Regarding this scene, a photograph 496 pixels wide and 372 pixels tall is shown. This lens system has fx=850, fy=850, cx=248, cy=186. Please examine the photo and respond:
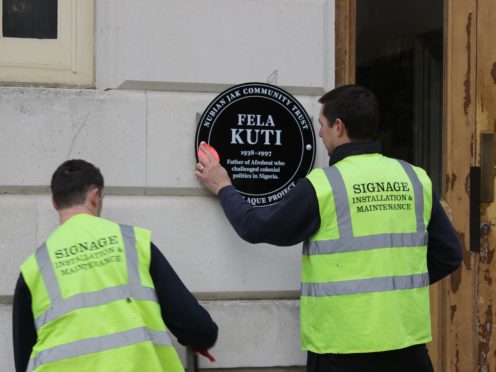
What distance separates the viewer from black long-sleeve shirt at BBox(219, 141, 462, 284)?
3.14 metres

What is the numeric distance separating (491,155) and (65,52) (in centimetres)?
212

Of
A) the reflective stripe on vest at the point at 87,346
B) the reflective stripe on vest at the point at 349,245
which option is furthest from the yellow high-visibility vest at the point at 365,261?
the reflective stripe on vest at the point at 87,346

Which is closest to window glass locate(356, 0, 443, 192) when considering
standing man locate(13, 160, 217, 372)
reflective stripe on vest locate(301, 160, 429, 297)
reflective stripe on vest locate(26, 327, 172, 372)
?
reflective stripe on vest locate(301, 160, 429, 297)

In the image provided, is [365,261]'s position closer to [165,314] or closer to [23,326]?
[165,314]

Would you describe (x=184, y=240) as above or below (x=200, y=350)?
above

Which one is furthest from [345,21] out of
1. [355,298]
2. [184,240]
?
[355,298]

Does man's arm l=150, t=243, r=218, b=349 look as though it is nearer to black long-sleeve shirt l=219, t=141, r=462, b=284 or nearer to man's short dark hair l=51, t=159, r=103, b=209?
man's short dark hair l=51, t=159, r=103, b=209

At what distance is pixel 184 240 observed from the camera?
3.80 metres

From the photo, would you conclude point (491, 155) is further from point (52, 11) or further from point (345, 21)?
point (52, 11)

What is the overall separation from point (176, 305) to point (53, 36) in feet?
5.00

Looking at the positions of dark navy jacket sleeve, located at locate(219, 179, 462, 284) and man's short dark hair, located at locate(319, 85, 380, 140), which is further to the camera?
man's short dark hair, located at locate(319, 85, 380, 140)

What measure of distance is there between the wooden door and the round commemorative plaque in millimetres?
848

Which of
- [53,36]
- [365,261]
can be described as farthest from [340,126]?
[53,36]

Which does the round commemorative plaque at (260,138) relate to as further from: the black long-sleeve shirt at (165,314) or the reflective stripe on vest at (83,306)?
Answer: the reflective stripe on vest at (83,306)
